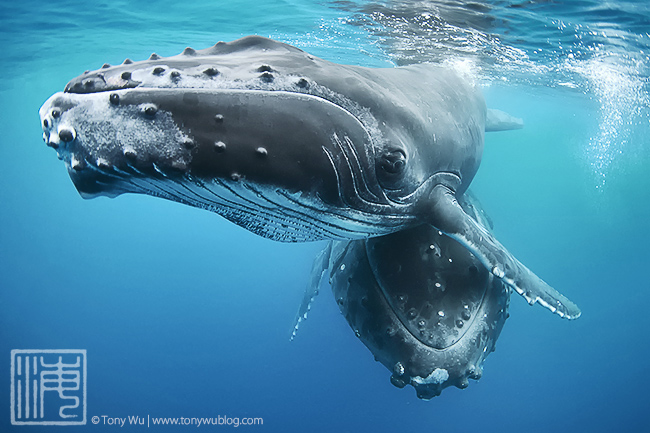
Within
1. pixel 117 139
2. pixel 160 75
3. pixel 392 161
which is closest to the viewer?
pixel 117 139

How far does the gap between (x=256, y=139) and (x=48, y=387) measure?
14.5 m

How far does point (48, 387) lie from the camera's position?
Result: 12.7m

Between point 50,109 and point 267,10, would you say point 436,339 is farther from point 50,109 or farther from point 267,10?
point 267,10

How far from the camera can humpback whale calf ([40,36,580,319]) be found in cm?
221

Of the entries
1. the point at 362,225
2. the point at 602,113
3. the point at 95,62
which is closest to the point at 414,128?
the point at 362,225

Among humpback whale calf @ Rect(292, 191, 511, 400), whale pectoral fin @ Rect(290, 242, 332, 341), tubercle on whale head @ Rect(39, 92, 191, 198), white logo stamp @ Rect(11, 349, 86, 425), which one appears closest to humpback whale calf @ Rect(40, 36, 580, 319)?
tubercle on whale head @ Rect(39, 92, 191, 198)

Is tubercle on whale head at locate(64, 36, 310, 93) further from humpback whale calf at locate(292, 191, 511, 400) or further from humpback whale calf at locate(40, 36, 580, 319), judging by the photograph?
humpback whale calf at locate(292, 191, 511, 400)

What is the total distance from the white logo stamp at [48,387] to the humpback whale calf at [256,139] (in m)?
12.7

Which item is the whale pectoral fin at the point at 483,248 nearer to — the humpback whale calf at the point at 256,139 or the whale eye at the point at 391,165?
the humpback whale calf at the point at 256,139

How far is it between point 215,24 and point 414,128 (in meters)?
17.3

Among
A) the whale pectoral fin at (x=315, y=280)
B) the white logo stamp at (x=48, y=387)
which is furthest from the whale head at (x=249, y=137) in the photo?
the white logo stamp at (x=48, y=387)

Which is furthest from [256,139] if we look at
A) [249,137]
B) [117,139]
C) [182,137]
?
[117,139]

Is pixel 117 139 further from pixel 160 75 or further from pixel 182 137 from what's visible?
pixel 160 75

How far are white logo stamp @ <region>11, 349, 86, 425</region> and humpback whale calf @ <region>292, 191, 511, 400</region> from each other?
11713 millimetres
